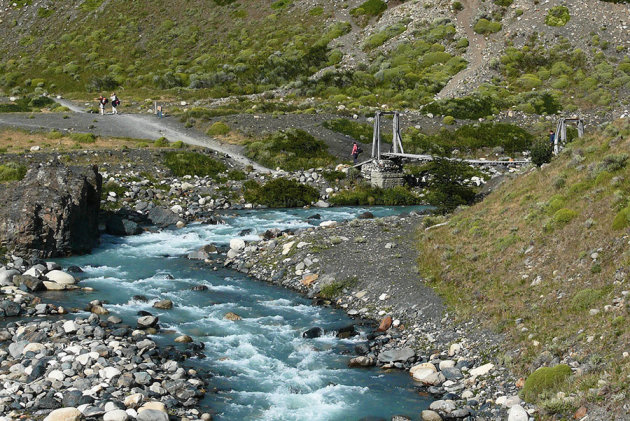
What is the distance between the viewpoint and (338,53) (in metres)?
101

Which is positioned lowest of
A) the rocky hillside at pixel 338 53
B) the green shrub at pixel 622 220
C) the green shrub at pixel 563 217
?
the green shrub at pixel 563 217

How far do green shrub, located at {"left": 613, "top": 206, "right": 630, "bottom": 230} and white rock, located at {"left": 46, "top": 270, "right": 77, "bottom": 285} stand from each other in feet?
74.7

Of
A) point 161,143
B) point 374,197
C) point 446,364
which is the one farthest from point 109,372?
point 161,143

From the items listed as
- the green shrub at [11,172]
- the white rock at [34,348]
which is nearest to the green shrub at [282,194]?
the green shrub at [11,172]

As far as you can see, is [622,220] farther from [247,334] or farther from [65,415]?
[65,415]

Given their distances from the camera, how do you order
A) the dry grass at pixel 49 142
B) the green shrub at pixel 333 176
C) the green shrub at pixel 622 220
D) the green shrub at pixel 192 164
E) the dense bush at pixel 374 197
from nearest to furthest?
the green shrub at pixel 622 220 < the dense bush at pixel 374 197 < the green shrub at pixel 333 176 < the green shrub at pixel 192 164 < the dry grass at pixel 49 142

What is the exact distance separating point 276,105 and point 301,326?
5551 cm

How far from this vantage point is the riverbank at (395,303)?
20.7 metres

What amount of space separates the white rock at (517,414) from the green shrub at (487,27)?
280ft

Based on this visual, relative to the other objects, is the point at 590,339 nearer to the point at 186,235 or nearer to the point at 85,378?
the point at 85,378

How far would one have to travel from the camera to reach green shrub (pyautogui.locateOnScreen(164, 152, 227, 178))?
56625 mm

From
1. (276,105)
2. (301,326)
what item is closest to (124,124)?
(276,105)

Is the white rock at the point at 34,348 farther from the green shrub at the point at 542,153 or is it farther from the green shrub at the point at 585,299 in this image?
the green shrub at the point at 542,153

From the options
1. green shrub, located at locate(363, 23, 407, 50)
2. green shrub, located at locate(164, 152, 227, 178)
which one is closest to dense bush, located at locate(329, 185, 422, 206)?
green shrub, located at locate(164, 152, 227, 178)
